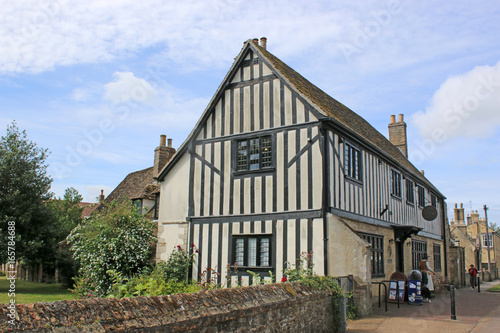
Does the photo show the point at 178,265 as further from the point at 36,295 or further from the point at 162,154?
the point at 162,154

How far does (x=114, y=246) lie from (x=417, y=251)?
12598mm

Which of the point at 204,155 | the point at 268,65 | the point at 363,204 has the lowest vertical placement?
the point at 363,204

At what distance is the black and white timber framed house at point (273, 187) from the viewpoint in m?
12.0

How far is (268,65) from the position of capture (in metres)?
13.5

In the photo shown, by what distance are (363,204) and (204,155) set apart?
214 inches

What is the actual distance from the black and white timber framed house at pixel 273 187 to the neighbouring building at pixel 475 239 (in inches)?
1277

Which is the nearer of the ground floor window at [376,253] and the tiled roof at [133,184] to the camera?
the ground floor window at [376,253]

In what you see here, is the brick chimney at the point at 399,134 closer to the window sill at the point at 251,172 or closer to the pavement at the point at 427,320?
the pavement at the point at 427,320

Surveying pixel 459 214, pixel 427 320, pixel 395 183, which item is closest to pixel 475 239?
pixel 459 214

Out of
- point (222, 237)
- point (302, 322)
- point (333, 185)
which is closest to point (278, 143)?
point (333, 185)

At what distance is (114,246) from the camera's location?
14.5m

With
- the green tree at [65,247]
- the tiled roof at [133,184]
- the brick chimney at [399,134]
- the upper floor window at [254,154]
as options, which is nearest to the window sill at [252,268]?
the upper floor window at [254,154]

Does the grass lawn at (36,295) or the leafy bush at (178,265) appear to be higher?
the leafy bush at (178,265)

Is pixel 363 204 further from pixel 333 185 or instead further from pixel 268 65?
pixel 268 65
